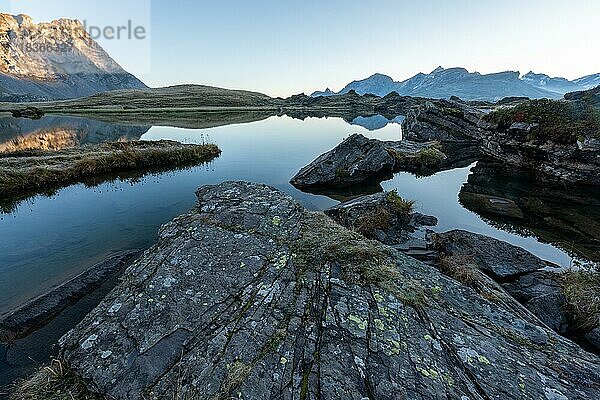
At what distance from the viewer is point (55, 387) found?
20.6 feet

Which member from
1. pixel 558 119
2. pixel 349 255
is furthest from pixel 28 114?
pixel 558 119

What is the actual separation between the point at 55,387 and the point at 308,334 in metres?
5.61

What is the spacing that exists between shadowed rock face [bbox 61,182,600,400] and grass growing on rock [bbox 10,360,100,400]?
9.3 inches

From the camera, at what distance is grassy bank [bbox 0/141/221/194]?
25016 millimetres

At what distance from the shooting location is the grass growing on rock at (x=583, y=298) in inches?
376

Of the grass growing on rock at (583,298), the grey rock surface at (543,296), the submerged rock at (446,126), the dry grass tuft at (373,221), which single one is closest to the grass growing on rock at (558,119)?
the submerged rock at (446,126)

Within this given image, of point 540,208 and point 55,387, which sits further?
point 540,208

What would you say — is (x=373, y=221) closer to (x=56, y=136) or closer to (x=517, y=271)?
(x=517, y=271)

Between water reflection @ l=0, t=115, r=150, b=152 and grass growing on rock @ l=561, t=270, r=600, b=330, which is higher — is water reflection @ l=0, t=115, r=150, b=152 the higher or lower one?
the higher one

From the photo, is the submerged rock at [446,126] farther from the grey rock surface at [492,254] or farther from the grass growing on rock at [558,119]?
the grey rock surface at [492,254]

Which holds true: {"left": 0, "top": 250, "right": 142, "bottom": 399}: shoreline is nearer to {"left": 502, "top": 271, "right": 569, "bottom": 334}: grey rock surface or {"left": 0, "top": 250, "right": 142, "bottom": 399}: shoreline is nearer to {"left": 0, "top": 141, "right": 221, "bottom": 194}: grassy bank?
{"left": 502, "top": 271, "right": 569, "bottom": 334}: grey rock surface

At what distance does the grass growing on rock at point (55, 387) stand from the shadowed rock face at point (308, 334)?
0.24m

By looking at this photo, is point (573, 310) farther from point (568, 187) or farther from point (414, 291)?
point (568, 187)

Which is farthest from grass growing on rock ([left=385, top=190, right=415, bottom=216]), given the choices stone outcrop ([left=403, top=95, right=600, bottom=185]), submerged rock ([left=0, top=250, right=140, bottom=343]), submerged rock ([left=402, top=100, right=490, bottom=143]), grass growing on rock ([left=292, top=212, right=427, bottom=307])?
submerged rock ([left=402, top=100, right=490, bottom=143])
